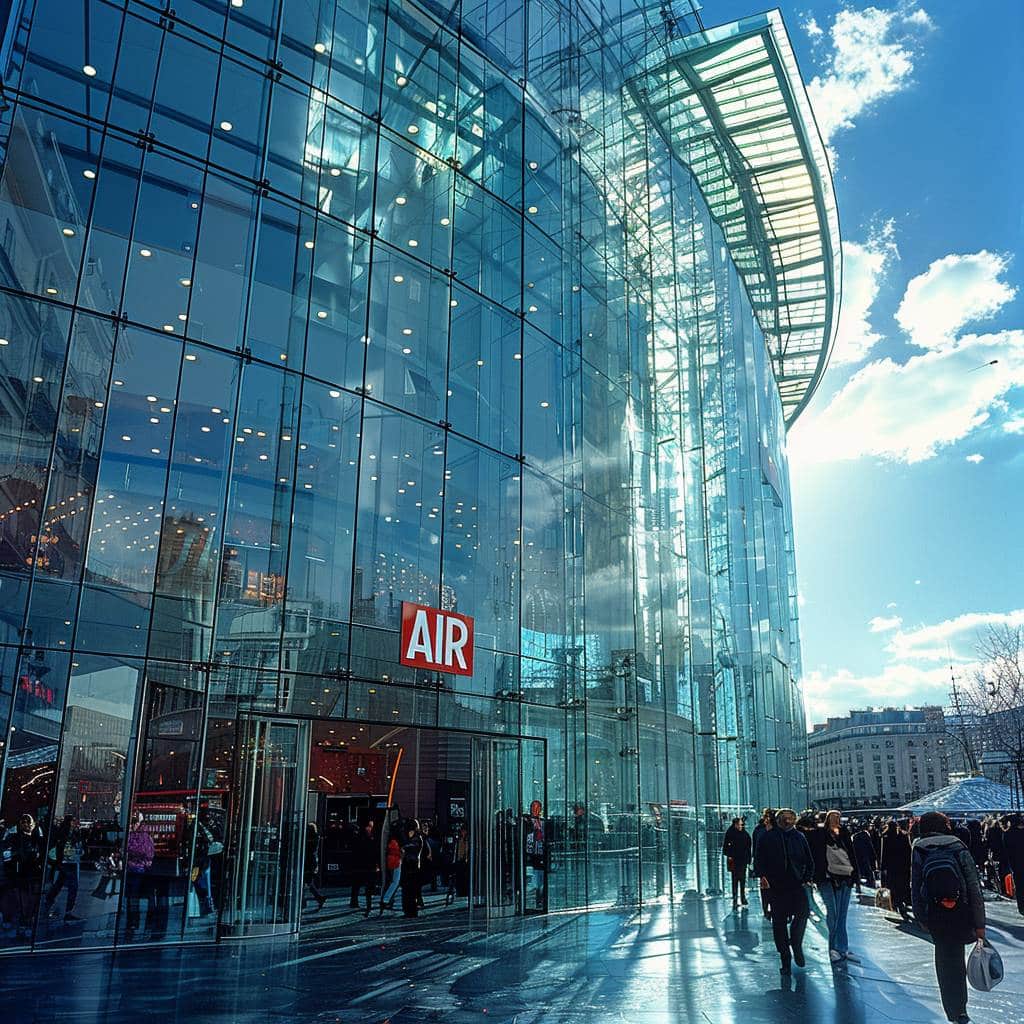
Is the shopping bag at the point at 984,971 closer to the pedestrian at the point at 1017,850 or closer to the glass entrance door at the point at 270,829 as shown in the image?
the glass entrance door at the point at 270,829

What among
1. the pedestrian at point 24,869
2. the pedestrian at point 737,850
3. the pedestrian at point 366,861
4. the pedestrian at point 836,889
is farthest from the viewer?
the pedestrian at point 737,850

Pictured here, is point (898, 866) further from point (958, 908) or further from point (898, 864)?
point (958, 908)

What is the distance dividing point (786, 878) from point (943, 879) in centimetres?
340

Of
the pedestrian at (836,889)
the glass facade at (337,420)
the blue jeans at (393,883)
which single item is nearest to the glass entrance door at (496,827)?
the glass facade at (337,420)

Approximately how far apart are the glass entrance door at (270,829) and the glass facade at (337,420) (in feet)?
1.13

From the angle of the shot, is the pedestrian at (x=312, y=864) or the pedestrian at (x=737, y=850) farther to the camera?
the pedestrian at (x=737, y=850)

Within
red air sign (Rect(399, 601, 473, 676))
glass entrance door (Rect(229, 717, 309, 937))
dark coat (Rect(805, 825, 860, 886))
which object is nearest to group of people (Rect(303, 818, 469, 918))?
glass entrance door (Rect(229, 717, 309, 937))

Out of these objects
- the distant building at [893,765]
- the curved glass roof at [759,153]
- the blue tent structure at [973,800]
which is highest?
the curved glass roof at [759,153]

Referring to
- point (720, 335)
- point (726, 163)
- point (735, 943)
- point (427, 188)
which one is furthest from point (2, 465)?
point (726, 163)

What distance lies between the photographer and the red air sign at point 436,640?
16.1 meters

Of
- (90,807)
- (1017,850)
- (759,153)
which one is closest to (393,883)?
(90,807)

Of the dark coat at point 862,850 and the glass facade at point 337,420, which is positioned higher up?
the glass facade at point 337,420

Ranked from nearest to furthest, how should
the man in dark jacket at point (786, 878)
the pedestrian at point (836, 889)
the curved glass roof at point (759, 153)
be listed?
the man in dark jacket at point (786, 878) → the pedestrian at point (836, 889) → the curved glass roof at point (759, 153)

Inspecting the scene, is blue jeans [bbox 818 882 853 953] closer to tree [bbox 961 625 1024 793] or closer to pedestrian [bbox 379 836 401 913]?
pedestrian [bbox 379 836 401 913]
